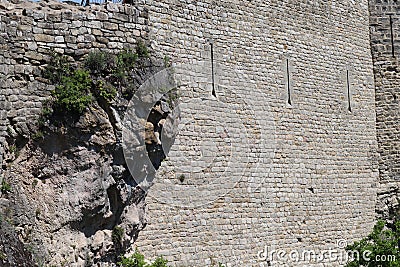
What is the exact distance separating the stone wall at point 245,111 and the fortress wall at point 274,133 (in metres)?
0.02

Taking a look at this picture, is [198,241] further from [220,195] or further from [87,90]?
[87,90]

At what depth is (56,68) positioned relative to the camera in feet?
31.3

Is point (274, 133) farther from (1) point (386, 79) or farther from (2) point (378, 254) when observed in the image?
(1) point (386, 79)

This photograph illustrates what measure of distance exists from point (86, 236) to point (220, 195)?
3.80m

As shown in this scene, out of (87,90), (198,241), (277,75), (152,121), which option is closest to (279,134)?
(277,75)

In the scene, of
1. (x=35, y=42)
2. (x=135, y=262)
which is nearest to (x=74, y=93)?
(x=35, y=42)

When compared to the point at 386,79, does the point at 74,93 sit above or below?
below

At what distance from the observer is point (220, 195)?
13.0 m

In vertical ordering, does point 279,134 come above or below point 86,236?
above

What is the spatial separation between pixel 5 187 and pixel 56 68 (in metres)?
1.73

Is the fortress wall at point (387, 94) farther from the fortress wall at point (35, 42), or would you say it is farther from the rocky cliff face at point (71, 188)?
the fortress wall at point (35, 42)
